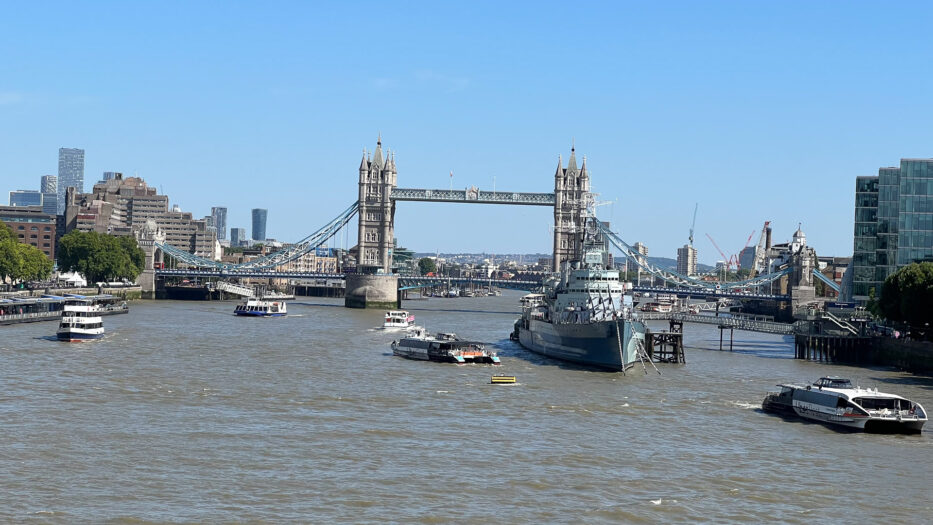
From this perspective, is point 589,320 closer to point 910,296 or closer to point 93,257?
point 910,296

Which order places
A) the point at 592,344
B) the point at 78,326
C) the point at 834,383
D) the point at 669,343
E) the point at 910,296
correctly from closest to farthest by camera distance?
the point at 834,383 → the point at 592,344 → the point at 910,296 → the point at 669,343 → the point at 78,326

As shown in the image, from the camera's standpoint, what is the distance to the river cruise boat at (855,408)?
39250 millimetres

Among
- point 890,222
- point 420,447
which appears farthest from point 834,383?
point 890,222

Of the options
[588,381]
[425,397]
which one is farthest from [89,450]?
[588,381]

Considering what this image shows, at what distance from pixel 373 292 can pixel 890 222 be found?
6879cm

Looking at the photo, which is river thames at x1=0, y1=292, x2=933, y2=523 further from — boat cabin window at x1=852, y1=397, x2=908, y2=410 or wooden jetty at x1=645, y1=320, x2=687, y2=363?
wooden jetty at x1=645, y1=320, x2=687, y2=363

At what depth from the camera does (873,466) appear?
33.8m

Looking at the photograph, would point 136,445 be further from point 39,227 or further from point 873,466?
point 39,227

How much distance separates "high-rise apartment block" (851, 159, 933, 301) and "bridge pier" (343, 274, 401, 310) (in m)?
62.9

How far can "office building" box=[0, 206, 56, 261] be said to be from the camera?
188125mm

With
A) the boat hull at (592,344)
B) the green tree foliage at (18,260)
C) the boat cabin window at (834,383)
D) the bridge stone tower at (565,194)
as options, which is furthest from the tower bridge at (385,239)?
the boat cabin window at (834,383)

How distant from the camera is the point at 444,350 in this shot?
62.6m

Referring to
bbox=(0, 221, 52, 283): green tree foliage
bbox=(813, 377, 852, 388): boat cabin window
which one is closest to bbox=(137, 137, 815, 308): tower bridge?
bbox=(0, 221, 52, 283): green tree foliage

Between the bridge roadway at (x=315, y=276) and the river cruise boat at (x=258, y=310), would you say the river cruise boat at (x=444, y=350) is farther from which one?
the bridge roadway at (x=315, y=276)
